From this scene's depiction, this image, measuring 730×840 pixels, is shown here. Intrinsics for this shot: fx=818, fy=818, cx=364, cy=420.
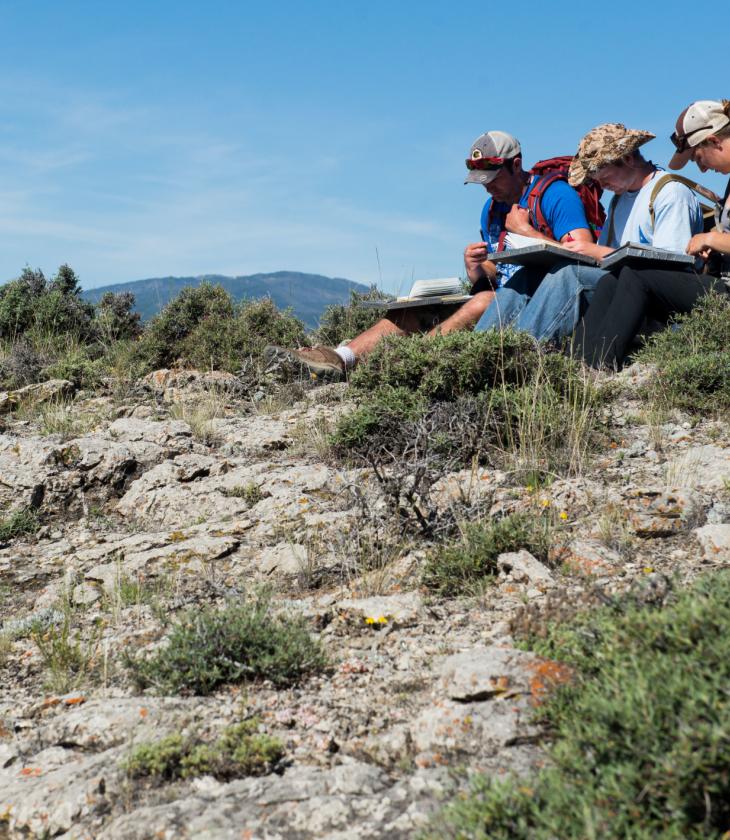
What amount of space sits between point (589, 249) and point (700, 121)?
48.2 inches

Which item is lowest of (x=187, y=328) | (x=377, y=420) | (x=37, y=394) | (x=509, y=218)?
(x=377, y=420)

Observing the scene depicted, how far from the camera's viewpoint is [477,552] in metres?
3.68

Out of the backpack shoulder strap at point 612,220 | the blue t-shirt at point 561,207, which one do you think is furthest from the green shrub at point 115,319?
the backpack shoulder strap at point 612,220

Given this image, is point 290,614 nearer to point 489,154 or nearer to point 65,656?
point 65,656

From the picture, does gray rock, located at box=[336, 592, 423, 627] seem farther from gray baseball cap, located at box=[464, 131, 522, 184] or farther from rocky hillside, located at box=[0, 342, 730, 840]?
gray baseball cap, located at box=[464, 131, 522, 184]

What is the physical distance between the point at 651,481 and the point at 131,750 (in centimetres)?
310

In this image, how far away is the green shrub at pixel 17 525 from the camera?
17.3ft

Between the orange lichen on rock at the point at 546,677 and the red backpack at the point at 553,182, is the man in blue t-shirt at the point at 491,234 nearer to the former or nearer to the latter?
the red backpack at the point at 553,182

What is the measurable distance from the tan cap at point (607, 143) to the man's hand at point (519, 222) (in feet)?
2.24

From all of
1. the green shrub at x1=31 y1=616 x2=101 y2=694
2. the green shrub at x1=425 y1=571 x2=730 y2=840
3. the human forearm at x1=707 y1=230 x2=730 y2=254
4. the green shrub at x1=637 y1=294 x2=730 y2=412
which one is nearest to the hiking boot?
the green shrub at x1=637 y1=294 x2=730 y2=412

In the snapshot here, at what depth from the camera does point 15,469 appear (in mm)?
5863

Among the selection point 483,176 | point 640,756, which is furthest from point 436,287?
point 640,756

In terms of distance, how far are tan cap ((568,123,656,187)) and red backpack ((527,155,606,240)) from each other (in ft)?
1.81

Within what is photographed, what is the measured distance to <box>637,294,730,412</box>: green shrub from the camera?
544cm
